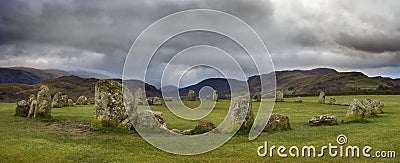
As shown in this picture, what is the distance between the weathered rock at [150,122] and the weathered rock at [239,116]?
14.6 ft

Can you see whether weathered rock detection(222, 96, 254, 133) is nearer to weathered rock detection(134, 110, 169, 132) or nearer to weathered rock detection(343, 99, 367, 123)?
weathered rock detection(134, 110, 169, 132)

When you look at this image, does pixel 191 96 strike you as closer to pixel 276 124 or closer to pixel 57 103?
pixel 57 103

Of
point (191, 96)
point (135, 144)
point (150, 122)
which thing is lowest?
point (135, 144)

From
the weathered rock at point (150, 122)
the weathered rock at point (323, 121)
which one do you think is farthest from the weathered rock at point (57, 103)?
the weathered rock at point (323, 121)

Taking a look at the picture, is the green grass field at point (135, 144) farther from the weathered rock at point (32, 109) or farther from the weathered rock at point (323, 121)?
the weathered rock at point (32, 109)

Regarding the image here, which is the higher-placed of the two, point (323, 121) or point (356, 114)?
point (356, 114)

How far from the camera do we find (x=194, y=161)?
52.2 ft

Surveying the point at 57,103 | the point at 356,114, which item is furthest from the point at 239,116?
the point at 57,103

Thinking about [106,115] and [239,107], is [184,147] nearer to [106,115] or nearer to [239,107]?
[239,107]

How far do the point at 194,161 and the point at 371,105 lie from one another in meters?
25.9

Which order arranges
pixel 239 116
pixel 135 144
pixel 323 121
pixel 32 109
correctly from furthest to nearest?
1. pixel 32 109
2. pixel 323 121
3. pixel 239 116
4. pixel 135 144

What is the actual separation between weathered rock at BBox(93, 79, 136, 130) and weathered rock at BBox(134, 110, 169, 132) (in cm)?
64

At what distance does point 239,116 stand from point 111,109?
9.23 meters

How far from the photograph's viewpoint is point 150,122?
80.8 ft
